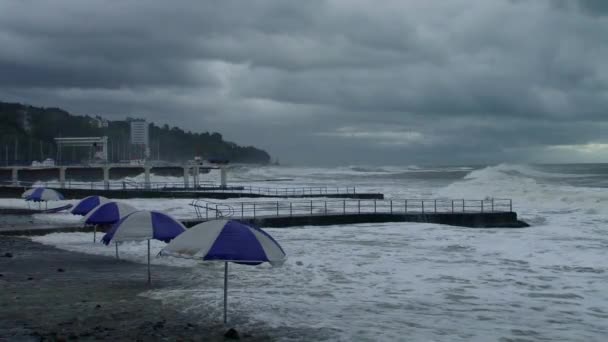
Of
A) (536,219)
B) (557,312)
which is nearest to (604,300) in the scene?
(557,312)

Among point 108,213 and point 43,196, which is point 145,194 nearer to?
point 43,196

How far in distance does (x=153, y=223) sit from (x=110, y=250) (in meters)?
8.68

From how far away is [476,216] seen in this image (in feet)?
112

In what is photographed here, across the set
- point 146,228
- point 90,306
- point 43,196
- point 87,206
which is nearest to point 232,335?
point 90,306

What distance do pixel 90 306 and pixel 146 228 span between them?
184 centimetres

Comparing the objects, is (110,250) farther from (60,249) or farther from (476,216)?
(476,216)

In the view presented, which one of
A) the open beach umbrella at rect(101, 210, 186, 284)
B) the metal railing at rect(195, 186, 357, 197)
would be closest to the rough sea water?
the open beach umbrella at rect(101, 210, 186, 284)

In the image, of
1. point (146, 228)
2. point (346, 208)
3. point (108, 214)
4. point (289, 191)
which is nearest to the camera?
point (146, 228)

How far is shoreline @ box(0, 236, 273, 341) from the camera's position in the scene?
377 inches

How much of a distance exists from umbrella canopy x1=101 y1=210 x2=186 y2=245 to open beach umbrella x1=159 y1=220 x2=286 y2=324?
118 inches

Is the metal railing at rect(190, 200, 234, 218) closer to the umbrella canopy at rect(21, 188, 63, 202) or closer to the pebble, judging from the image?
the umbrella canopy at rect(21, 188, 63, 202)

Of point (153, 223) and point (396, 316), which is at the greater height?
point (153, 223)

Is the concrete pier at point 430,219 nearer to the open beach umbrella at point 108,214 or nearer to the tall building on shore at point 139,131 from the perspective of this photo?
the open beach umbrella at point 108,214

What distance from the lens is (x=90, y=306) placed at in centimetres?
1142
